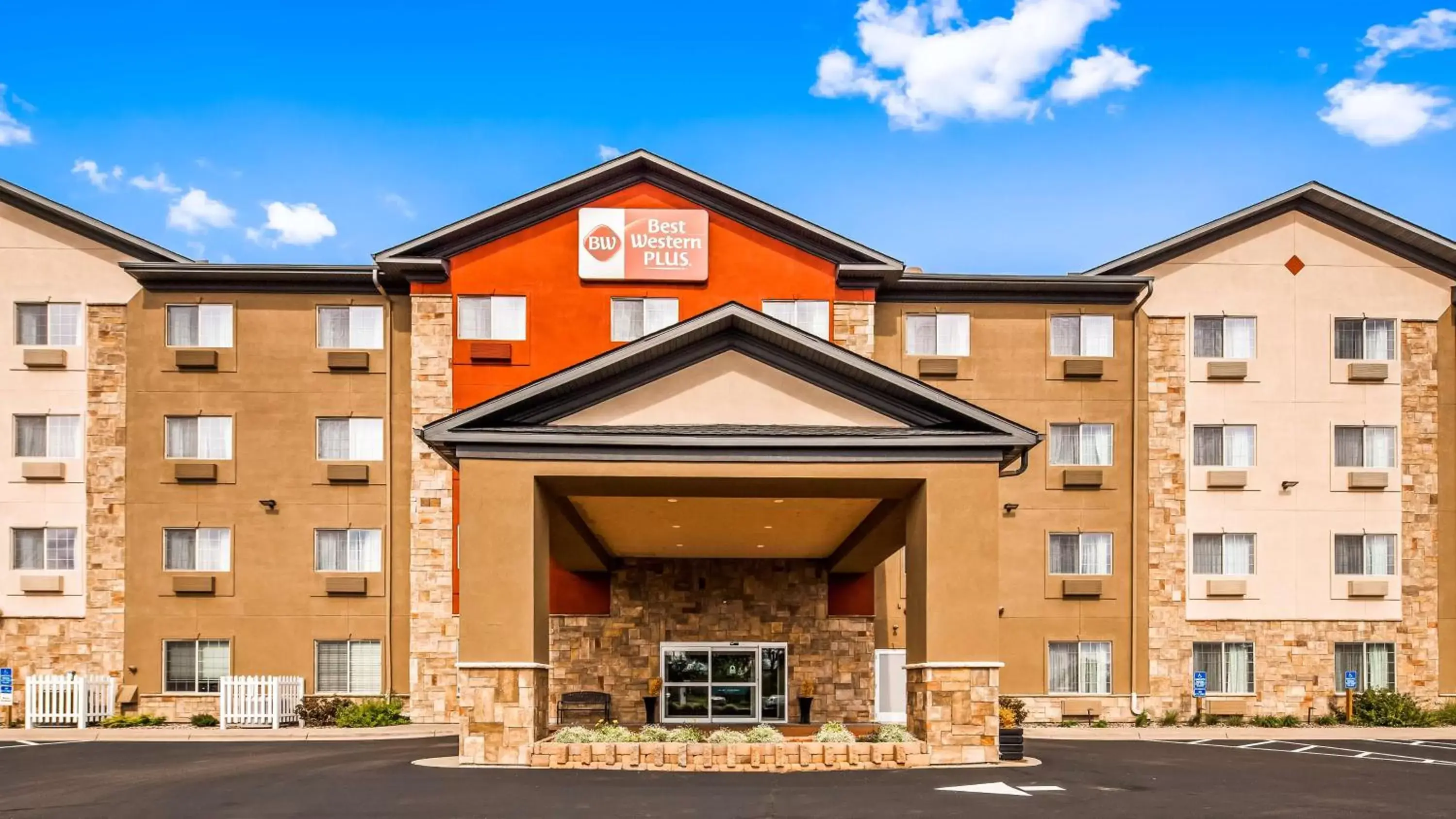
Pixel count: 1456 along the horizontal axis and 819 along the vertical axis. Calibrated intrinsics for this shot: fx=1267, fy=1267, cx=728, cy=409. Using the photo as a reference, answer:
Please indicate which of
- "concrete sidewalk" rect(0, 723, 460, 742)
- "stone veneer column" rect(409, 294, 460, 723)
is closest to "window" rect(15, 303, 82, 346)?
"stone veneer column" rect(409, 294, 460, 723)

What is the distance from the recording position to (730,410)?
20.2 metres

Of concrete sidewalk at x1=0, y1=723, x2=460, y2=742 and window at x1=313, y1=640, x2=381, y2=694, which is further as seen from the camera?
window at x1=313, y1=640, x2=381, y2=694

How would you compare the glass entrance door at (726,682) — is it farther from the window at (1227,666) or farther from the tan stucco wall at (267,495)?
the window at (1227,666)

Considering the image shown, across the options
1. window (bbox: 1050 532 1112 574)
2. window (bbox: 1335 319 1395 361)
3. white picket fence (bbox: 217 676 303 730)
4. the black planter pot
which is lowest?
white picket fence (bbox: 217 676 303 730)

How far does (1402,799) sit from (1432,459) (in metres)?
19.5

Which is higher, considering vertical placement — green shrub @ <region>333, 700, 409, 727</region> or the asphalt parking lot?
the asphalt parking lot

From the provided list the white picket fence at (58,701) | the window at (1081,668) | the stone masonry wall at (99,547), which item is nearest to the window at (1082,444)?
the window at (1081,668)

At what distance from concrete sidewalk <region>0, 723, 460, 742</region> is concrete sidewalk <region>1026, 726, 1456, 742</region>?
46.1 ft

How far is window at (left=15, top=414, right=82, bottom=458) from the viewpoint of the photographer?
31547 millimetres

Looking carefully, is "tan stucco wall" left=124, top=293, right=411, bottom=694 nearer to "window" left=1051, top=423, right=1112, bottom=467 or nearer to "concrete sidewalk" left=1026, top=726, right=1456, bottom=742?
"concrete sidewalk" left=1026, top=726, right=1456, bottom=742

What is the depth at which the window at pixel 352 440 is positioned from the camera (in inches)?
1249

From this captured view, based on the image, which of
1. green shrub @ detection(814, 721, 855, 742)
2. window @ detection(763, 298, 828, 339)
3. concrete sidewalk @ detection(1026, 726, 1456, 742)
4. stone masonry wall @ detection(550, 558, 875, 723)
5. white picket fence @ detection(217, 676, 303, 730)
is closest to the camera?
green shrub @ detection(814, 721, 855, 742)

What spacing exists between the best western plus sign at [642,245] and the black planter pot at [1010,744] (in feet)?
49.4

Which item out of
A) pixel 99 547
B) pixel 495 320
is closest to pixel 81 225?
pixel 99 547
